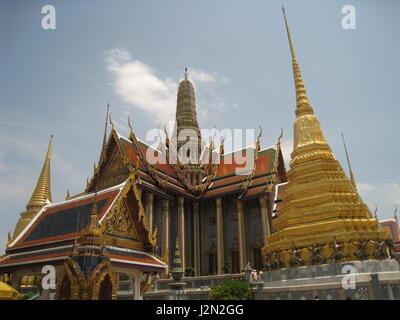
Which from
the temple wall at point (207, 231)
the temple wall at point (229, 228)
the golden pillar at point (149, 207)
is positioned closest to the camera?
the golden pillar at point (149, 207)

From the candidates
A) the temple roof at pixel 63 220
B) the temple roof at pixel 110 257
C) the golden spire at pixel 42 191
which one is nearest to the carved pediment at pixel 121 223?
the temple roof at pixel 63 220

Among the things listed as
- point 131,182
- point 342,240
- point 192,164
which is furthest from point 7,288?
point 192,164

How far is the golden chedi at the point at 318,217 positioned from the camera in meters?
11.3

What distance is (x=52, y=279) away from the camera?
8.56 m

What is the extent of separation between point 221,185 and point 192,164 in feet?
10.9

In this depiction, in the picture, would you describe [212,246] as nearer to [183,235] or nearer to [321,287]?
[183,235]

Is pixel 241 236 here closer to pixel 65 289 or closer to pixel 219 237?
pixel 219 237

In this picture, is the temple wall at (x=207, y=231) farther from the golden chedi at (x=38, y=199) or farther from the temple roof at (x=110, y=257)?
the temple roof at (x=110, y=257)

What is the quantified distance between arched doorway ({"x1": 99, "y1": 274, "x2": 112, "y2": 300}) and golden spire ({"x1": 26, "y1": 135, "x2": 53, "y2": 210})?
23859 mm

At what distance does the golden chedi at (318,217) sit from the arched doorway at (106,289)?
7082mm

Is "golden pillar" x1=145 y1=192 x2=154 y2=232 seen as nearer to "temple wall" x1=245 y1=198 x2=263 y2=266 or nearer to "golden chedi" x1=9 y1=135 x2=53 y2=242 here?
"temple wall" x1=245 y1=198 x2=263 y2=266

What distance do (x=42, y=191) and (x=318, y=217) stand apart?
24.9 m


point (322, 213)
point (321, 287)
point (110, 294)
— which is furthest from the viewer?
point (322, 213)

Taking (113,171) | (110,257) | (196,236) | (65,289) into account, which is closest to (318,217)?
(110,257)
